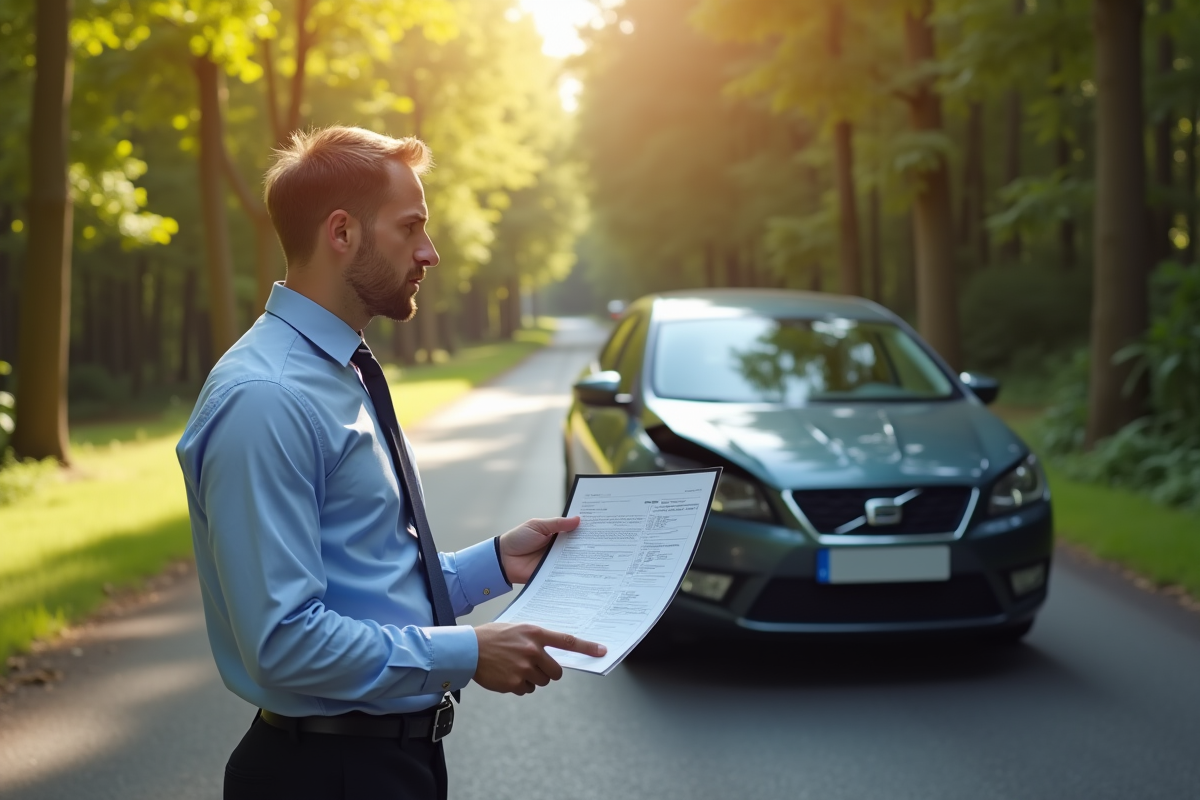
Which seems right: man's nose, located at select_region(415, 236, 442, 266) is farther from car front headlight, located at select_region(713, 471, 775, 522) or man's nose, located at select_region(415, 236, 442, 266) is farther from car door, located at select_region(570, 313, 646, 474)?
car door, located at select_region(570, 313, 646, 474)

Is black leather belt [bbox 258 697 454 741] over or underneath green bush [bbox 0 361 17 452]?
over

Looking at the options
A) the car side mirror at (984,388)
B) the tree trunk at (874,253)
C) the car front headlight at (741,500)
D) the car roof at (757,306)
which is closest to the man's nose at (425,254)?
the car front headlight at (741,500)

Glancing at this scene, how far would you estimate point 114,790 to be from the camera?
14.4ft

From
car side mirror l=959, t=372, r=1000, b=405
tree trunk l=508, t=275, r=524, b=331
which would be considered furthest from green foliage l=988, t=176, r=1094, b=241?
tree trunk l=508, t=275, r=524, b=331

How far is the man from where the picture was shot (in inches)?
73.7

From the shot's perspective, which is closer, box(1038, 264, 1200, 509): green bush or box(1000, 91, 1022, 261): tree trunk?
box(1038, 264, 1200, 509): green bush

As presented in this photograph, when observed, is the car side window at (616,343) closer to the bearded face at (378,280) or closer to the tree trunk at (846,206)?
the bearded face at (378,280)

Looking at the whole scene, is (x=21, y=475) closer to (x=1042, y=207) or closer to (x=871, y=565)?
(x=871, y=565)

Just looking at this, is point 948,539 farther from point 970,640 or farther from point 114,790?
point 114,790

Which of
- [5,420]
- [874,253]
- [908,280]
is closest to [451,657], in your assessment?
[5,420]

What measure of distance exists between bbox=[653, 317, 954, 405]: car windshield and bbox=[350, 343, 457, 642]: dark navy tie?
4280mm

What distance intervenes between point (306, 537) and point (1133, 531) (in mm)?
7967

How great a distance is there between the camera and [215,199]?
18.9 meters

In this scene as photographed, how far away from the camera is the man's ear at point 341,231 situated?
6.89 feet
